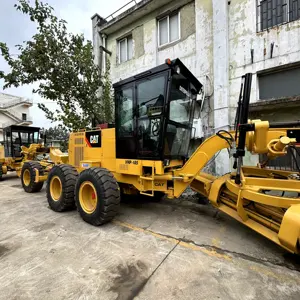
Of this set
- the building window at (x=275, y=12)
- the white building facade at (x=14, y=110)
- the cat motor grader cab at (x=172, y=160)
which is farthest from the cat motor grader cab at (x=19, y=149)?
the white building facade at (x=14, y=110)

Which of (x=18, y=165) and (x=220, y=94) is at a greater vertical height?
(x=220, y=94)

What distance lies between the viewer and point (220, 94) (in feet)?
21.5

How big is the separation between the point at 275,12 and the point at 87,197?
7.22m

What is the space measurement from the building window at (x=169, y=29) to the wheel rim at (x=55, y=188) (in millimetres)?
6674

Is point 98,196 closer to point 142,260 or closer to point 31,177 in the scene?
point 142,260

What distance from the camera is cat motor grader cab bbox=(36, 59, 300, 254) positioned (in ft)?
9.01

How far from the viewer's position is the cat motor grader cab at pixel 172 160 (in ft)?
9.01

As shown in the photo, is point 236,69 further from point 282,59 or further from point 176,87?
point 176,87

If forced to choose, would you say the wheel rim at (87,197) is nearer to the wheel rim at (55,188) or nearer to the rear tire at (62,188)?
the rear tire at (62,188)

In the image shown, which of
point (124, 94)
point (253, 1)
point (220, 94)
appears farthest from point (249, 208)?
point (253, 1)

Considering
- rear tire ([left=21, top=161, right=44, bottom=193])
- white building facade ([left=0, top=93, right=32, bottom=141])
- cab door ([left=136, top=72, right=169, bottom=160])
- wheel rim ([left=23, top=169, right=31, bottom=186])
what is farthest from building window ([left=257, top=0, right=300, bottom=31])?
white building facade ([left=0, top=93, right=32, bottom=141])

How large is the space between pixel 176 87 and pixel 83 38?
6.09m

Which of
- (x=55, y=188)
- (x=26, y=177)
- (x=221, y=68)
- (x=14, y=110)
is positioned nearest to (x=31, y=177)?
(x=26, y=177)

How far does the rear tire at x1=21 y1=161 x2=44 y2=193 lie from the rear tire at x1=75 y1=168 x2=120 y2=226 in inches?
113
